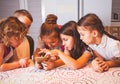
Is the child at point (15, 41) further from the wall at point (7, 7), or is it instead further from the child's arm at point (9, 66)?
the wall at point (7, 7)

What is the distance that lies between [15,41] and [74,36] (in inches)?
9.4

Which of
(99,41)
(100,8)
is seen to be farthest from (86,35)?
(100,8)

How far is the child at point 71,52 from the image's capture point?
0.74m

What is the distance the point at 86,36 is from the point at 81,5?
2.43 feet

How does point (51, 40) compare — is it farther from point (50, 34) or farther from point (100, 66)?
point (100, 66)

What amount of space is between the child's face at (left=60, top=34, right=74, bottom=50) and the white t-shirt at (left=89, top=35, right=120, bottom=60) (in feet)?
0.28

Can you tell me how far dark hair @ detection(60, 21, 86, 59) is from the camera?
768 millimetres

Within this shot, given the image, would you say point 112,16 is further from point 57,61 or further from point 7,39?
point 7,39

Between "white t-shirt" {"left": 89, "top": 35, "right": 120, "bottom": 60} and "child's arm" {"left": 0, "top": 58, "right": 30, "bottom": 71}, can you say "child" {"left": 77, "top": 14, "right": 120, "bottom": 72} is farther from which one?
"child's arm" {"left": 0, "top": 58, "right": 30, "bottom": 71}

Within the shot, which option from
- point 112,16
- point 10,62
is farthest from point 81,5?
point 10,62

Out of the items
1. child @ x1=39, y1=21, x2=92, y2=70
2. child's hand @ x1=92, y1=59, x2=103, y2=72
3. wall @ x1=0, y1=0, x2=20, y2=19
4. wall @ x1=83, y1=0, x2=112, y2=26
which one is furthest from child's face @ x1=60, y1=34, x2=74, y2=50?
wall @ x1=0, y1=0, x2=20, y2=19

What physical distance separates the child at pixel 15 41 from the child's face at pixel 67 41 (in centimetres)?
16

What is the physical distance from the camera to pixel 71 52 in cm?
79

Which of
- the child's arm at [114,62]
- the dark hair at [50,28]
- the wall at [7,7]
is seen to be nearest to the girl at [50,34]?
the dark hair at [50,28]
